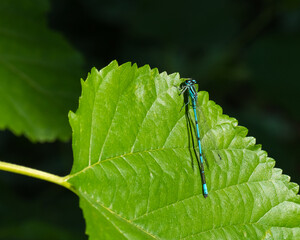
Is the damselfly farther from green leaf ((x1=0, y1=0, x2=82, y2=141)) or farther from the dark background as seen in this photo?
the dark background

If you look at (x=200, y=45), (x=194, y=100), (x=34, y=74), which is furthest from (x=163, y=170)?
(x=200, y=45)

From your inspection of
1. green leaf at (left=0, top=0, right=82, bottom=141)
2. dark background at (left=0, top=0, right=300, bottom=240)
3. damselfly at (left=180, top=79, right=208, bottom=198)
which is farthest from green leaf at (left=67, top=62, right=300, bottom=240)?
dark background at (left=0, top=0, right=300, bottom=240)

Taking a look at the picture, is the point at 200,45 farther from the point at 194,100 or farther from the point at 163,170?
the point at 163,170

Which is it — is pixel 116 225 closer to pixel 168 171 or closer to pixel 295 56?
pixel 168 171

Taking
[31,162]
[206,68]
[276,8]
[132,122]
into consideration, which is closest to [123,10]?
[206,68]

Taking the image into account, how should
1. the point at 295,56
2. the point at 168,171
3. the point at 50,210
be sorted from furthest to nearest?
the point at 295,56 < the point at 50,210 < the point at 168,171

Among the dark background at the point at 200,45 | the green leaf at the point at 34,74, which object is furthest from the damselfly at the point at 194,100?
the dark background at the point at 200,45

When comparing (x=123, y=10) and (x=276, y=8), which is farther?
(x=123, y=10)

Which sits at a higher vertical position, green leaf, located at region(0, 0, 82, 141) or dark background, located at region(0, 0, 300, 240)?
dark background, located at region(0, 0, 300, 240)
